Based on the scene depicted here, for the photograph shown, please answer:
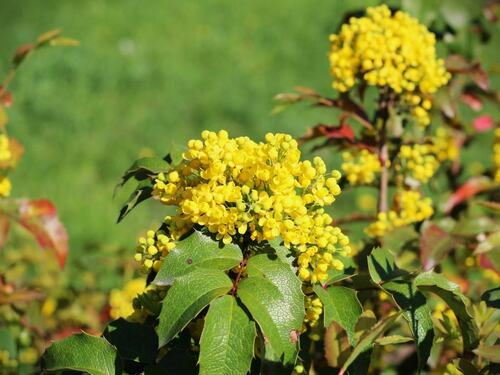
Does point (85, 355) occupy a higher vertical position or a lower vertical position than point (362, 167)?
lower

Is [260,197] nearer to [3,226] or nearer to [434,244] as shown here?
[434,244]

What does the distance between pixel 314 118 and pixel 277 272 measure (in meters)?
3.89

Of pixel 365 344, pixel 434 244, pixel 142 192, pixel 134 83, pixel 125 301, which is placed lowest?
pixel 125 301

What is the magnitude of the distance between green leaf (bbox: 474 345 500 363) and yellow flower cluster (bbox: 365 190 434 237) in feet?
2.00

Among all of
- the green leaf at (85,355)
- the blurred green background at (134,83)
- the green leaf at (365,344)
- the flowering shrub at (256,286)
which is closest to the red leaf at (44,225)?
the flowering shrub at (256,286)

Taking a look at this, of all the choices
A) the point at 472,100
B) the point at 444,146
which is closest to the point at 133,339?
the point at 444,146

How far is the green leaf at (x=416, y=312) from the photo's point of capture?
1380 millimetres

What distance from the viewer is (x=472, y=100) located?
259cm

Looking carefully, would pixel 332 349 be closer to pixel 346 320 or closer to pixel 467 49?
pixel 346 320

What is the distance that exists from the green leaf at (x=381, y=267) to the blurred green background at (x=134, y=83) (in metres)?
2.51

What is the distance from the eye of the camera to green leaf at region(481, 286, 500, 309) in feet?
4.99

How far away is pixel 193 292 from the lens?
4.19 ft

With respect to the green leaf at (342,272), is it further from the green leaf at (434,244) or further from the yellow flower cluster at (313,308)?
the green leaf at (434,244)

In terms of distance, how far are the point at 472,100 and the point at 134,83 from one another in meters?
3.29
